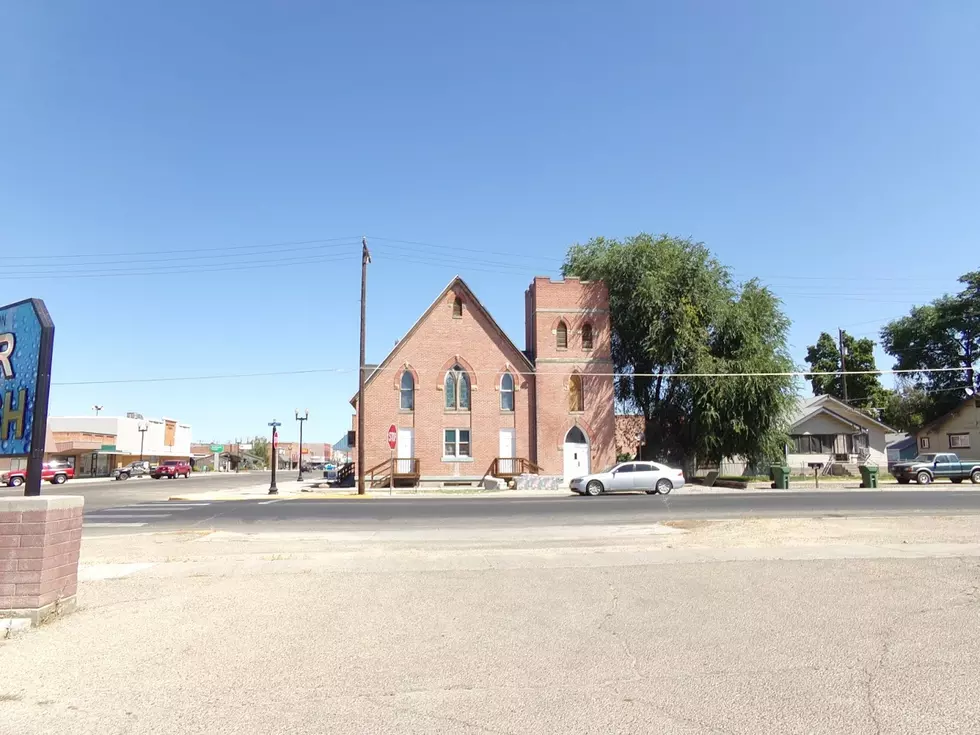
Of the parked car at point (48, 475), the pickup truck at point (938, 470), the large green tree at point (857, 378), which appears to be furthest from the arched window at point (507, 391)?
the large green tree at point (857, 378)

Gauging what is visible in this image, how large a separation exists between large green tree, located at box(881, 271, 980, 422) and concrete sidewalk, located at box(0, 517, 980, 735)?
67.7 m

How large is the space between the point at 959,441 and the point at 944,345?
1777 cm

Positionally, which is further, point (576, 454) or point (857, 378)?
point (857, 378)

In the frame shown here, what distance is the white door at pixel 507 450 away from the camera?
39.2 meters

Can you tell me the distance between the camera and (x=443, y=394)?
39562mm

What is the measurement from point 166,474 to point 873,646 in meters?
68.2

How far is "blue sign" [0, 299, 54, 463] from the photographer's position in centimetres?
748

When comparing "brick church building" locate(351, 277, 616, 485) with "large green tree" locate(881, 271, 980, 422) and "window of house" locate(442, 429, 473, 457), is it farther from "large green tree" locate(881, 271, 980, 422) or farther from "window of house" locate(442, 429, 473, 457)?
"large green tree" locate(881, 271, 980, 422)

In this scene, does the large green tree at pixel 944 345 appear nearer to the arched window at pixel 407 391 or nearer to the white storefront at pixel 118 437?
the arched window at pixel 407 391

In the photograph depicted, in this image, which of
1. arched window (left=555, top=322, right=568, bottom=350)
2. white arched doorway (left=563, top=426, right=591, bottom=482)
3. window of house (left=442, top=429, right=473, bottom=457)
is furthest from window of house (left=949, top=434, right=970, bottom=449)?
Answer: window of house (left=442, top=429, right=473, bottom=457)

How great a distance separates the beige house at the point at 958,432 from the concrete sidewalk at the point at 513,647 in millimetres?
54316

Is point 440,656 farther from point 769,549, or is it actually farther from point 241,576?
point 769,549

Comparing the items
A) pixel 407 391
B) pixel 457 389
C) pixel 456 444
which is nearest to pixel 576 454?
pixel 456 444

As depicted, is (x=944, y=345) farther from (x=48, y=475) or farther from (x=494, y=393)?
(x=48, y=475)
